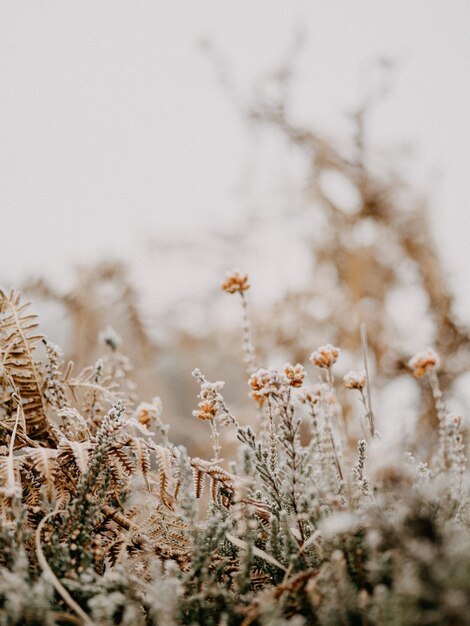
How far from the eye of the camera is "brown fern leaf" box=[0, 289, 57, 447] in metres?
1.28

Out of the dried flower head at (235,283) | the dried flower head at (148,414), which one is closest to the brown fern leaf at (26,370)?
the dried flower head at (148,414)

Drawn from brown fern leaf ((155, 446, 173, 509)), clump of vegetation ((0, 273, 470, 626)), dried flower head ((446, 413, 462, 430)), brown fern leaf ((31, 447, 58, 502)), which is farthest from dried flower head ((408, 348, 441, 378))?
brown fern leaf ((31, 447, 58, 502))

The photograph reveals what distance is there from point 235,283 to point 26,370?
0.64 meters

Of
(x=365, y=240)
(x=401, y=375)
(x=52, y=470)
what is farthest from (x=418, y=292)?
(x=52, y=470)

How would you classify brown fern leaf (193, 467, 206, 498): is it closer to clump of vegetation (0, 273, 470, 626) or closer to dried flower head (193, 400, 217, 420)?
clump of vegetation (0, 273, 470, 626)

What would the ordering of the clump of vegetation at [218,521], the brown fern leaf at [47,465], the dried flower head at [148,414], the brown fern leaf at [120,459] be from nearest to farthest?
the clump of vegetation at [218,521], the brown fern leaf at [47,465], the brown fern leaf at [120,459], the dried flower head at [148,414]

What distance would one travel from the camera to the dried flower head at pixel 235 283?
1.36 metres

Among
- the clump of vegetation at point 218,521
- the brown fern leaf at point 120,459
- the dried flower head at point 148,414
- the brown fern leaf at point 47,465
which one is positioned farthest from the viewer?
the dried flower head at point 148,414

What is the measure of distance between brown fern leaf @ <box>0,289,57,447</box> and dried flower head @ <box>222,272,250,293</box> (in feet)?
1.81

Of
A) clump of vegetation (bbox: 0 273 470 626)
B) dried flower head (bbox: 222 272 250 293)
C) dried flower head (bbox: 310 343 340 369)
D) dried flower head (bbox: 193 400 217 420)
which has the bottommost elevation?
clump of vegetation (bbox: 0 273 470 626)

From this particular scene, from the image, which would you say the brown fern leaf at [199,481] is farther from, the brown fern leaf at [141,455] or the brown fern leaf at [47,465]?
the brown fern leaf at [47,465]

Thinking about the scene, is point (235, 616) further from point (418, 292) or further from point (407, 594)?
point (418, 292)

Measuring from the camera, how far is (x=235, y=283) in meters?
1.37

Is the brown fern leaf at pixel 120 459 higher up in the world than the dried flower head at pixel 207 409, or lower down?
lower down
